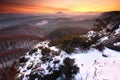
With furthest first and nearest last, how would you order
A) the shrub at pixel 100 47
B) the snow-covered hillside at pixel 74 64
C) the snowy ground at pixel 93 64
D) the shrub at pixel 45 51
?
the shrub at pixel 100 47 < the shrub at pixel 45 51 < the snow-covered hillside at pixel 74 64 < the snowy ground at pixel 93 64

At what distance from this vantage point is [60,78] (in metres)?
7.59

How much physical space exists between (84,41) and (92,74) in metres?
2.50

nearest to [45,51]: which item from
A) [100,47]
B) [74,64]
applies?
[74,64]

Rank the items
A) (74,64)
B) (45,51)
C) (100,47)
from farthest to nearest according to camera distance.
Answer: (100,47)
(45,51)
(74,64)

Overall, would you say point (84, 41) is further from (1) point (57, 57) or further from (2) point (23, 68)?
(2) point (23, 68)

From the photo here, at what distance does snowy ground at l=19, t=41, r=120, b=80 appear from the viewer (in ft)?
23.7

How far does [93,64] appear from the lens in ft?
26.1

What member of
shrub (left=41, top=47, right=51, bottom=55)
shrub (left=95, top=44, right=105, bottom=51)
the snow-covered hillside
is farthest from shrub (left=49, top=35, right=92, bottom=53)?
shrub (left=41, top=47, right=51, bottom=55)

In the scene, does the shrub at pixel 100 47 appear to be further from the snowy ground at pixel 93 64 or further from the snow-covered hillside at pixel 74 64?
the snowy ground at pixel 93 64

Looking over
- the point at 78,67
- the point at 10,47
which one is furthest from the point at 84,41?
the point at 10,47

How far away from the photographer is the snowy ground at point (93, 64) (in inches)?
284

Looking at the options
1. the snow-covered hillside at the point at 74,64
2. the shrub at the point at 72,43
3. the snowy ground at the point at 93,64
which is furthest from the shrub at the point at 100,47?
the shrub at the point at 72,43

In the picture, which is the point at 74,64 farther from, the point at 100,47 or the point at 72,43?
the point at 100,47

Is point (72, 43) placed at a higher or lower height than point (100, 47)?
higher
